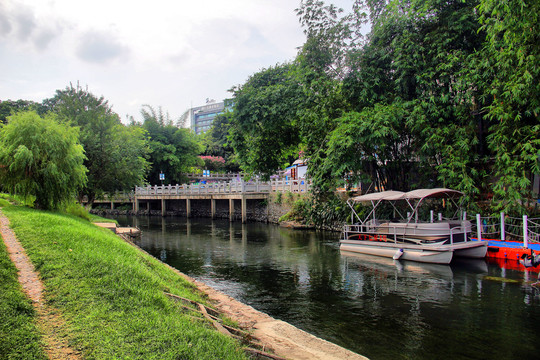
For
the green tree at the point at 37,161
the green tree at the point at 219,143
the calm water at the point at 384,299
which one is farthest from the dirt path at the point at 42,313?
the green tree at the point at 219,143

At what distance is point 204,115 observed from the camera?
390 feet

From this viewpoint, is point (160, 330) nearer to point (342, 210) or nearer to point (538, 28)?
point (538, 28)

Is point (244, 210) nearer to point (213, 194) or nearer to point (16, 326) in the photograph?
point (213, 194)

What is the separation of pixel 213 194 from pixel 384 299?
91.8 feet

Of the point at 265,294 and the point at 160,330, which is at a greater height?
the point at 160,330

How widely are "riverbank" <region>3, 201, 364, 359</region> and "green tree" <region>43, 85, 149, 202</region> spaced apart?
20.7 metres

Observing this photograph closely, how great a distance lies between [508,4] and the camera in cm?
1202

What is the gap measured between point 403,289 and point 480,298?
6.43 feet

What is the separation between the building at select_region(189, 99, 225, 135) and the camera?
115812 millimetres

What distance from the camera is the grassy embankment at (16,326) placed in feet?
12.8

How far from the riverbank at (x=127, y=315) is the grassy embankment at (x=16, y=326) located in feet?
1.13

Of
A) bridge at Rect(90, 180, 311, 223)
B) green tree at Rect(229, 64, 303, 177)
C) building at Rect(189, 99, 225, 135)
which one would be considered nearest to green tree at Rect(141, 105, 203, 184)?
bridge at Rect(90, 180, 311, 223)

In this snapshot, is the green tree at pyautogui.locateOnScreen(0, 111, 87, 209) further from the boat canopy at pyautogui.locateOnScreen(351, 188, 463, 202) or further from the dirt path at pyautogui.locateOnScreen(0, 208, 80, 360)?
the boat canopy at pyautogui.locateOnScreen(351, 188, 463, 202)

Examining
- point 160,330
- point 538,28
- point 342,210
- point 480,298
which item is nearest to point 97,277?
point 160,330
